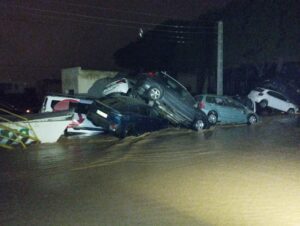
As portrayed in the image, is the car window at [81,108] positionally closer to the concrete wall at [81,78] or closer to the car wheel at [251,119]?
the car wheel at [251,119]

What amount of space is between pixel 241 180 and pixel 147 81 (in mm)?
9708

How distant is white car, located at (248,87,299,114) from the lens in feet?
94.1

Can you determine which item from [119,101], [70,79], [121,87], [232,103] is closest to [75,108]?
[119,101]

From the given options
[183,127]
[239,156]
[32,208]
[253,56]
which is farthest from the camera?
[253,56]

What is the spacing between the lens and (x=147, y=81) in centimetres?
1858

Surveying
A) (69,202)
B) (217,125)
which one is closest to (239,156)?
(69,202)

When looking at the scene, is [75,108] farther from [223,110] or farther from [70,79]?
[70,79]

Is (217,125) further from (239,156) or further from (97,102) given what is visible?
(239,156)

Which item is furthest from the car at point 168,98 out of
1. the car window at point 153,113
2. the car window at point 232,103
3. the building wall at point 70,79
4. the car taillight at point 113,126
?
the building wall at point 70,79

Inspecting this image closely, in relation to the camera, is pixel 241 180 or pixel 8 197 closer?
pixel 8 197

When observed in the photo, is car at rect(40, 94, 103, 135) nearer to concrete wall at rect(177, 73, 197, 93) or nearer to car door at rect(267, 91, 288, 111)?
car door at rect(267, 91, 288, 111)

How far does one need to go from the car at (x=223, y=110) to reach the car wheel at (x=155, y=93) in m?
3.61

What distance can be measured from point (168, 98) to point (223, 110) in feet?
15.8

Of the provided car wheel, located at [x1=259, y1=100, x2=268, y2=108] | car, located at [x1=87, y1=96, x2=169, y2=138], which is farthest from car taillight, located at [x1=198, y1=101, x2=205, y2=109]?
car wheel, located at [x1=259, y1=100, x2=268, y2=108]
